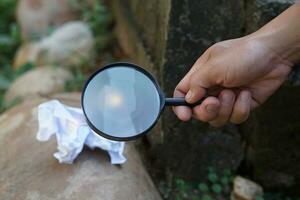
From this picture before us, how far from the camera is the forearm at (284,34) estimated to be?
1919mm

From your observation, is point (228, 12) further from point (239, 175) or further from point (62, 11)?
point (62, 11)

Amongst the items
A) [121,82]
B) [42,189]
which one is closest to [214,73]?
[121,82]

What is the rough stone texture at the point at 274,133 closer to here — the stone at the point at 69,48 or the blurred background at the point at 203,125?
the blurred background at the point at 203,125

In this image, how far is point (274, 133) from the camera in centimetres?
261

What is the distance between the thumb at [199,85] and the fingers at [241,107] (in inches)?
4.1

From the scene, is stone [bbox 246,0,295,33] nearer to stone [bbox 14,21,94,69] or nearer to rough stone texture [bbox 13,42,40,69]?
stone [bbox 14,21,94,69]

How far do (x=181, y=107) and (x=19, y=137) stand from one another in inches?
35.3

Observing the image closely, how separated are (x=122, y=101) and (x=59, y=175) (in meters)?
0.57

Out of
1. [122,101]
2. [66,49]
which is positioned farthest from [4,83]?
[122,101]

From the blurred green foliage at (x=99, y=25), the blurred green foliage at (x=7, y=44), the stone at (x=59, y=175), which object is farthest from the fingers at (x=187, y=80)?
the blurred green foliage at (x=99, y=25)

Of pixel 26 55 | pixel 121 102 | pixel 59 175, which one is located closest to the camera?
pixel 121 102

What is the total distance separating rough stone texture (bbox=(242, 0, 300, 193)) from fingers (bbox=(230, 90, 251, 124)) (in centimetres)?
45

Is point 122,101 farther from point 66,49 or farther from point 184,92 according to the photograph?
point 66,49

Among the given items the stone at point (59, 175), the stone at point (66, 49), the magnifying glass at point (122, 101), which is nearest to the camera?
the magnifying glass at point (122, 101)
